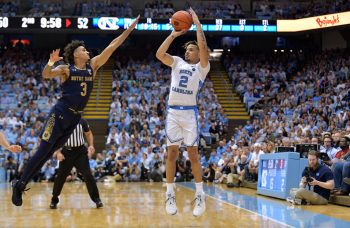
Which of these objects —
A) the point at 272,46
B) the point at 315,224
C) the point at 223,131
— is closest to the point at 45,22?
the point at 223,131

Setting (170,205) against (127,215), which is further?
(127,215)

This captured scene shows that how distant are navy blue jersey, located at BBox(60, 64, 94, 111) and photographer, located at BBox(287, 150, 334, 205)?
16.1ft

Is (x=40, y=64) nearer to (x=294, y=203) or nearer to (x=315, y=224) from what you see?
(x=294, y=203)

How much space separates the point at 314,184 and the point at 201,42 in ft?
14.4

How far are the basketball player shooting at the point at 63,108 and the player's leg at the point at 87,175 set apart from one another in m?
2.60

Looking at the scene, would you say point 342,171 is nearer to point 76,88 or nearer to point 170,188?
point 170,188

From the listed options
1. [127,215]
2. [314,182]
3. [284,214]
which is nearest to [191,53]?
[127,215]

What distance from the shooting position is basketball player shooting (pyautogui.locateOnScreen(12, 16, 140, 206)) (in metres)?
7.26

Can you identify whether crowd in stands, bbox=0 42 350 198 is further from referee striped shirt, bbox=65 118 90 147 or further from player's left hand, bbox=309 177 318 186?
referee striped shirt, bbox=65 118 90 147

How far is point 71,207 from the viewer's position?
10.1 m

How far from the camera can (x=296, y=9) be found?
29.4 meters

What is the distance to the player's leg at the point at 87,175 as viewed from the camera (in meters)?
10.0

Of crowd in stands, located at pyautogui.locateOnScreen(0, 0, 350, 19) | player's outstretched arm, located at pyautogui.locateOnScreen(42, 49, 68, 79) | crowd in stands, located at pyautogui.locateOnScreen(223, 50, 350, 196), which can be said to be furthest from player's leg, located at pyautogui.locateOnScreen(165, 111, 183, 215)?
crowd in stands, located at pyautogui.locateOnScreen(0, 0, 350, 19)

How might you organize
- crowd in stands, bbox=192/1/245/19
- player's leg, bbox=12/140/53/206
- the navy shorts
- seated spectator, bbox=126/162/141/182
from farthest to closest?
crowd in stands, bbox=192/1/245/19
seated spectator, bbox=126/162/141/182
the navy shorts
player's leg, bbox=12/140/53/206
